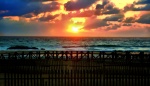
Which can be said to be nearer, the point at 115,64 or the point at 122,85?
the point at 122,85

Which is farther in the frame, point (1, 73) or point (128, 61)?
point (128, 61)

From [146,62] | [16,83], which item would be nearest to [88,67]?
[146,62]

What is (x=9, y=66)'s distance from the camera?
71.8ft

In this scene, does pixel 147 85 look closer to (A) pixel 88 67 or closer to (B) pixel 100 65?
(A) pixel 88 67

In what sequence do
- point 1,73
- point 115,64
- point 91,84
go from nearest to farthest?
point 91,84, point 1,73, point 115,64

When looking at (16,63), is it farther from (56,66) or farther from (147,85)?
(147,85)

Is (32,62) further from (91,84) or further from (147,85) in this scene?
(147,85)

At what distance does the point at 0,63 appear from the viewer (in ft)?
76.3

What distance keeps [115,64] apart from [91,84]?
27.0ft

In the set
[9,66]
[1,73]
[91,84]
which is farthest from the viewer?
[1,73]

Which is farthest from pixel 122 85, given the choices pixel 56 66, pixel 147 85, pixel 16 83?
pixel 56 66

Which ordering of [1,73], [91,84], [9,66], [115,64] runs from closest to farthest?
1. [91,84]
2. [9,66]
3. [1,73]
4. [115,64]

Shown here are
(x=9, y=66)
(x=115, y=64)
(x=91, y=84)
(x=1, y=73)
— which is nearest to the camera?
(x=91, y=84)

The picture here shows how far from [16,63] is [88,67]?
5.82 metres
